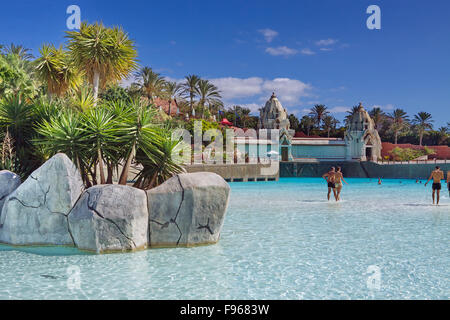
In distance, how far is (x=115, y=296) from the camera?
222 inches

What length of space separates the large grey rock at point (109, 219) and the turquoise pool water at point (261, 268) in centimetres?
28

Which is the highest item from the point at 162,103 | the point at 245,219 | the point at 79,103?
the point at 162,103

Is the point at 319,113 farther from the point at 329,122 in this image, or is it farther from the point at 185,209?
the point at 185,209

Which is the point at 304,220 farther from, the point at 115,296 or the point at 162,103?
the point at 162,103

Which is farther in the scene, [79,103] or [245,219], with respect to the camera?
[245,219]

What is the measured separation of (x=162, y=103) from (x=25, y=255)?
61.5m

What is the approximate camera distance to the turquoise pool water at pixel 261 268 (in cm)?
582

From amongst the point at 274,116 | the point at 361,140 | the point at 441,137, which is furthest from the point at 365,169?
the point at 441,137

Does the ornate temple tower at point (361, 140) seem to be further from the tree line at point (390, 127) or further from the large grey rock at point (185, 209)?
the large grey rock at point (185, 209)

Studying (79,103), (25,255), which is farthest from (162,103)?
(25,255)

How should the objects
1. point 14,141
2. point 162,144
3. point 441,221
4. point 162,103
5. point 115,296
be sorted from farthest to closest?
1. point 162,103
2. point 441,221
3. point 14,141
4. point 162,144
5. point 115,296

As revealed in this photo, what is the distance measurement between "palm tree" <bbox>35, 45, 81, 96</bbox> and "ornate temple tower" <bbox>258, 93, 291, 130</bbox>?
37939 mm

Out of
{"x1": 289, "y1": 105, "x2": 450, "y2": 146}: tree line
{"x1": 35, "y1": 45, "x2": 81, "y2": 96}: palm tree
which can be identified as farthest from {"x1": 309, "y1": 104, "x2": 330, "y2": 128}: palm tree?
{"x1": 35, "y1": 45, "x2": 81, "y2": 96}: palm tree

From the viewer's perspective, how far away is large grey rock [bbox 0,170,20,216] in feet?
30.3
